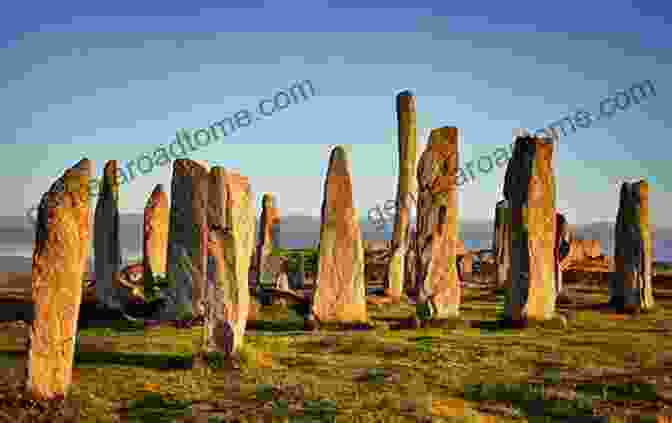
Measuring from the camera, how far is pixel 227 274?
→ 924 centimetres

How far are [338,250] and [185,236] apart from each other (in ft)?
12.1

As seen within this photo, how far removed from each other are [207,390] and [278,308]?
8020mm

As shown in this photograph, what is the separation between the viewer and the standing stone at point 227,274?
30.2ft

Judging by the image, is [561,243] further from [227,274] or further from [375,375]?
[227,274]

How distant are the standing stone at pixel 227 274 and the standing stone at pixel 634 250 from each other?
11856mm

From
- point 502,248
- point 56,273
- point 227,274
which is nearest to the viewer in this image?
point 56,273

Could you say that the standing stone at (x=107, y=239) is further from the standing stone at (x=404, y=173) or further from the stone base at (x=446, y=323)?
the stone base at (x=446, y=323)

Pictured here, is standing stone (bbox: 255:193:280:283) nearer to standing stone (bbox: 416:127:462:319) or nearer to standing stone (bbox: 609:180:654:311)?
standing stone (bbox: 416:127:462:319)

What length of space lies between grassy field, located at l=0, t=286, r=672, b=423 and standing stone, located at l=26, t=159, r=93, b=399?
485 mm

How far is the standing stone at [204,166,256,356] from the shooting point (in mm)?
9219

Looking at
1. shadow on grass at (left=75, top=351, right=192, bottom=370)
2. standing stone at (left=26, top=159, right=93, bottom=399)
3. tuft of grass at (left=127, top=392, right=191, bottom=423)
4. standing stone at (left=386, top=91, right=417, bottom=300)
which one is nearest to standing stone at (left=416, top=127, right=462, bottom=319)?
standing stone at (left=386, top=91, right=417, bottom=300)

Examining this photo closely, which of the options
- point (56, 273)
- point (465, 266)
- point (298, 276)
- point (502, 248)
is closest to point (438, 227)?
point (56, 273)

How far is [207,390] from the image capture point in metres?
8.03

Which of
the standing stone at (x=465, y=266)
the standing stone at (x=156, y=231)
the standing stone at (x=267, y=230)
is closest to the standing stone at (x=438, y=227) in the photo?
the standing stone at (x=156, y=231)
